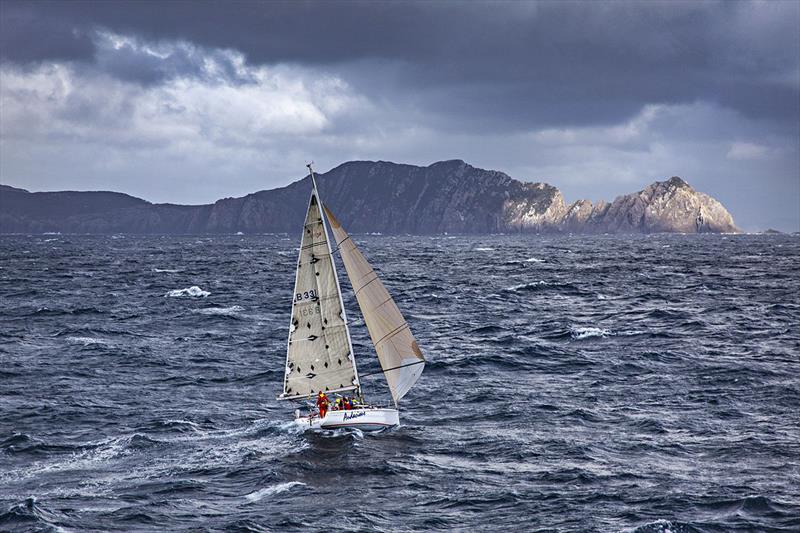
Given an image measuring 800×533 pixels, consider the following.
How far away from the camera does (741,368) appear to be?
54.9 metres

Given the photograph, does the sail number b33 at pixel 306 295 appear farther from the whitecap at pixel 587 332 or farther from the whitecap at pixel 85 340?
the whitecap at pixel 587 332

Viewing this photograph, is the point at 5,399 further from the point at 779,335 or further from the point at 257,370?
the point at 779,335

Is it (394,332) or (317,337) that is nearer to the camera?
(394,332)

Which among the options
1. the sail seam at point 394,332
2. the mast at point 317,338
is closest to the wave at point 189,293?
the mast at point 317,338

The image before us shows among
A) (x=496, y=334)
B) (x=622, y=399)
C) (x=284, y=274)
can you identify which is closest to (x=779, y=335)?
(x=496, y=334)

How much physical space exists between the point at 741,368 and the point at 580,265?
98.4m

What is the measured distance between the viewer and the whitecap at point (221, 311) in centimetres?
8294

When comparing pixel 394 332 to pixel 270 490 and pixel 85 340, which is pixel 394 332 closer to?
pixel 270 490

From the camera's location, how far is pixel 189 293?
3952 inches

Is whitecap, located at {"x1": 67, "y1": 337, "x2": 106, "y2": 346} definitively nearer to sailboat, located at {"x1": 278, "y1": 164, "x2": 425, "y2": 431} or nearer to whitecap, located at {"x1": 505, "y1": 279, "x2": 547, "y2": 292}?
sailboat, located at {"x1": 278, "y1": 164, "x2": 425, "y2": 431}

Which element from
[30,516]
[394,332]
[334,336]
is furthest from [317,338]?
[30,516]

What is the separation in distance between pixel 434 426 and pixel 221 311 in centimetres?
4628

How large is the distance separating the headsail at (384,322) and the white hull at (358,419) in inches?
41.4

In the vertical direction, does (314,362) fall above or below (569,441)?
above
